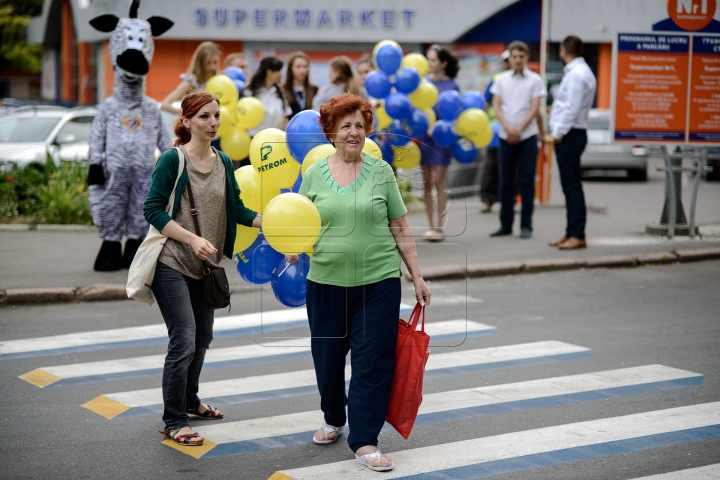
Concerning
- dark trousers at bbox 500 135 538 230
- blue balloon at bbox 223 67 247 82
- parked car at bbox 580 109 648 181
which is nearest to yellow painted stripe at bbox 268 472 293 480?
dark trousers at bbox 500 135 538 230

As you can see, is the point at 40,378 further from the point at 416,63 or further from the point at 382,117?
the point at 416,63

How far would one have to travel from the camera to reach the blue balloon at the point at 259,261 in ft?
18.6

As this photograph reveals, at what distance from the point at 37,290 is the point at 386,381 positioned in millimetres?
5210

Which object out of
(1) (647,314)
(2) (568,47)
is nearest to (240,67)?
(2) (568,47)

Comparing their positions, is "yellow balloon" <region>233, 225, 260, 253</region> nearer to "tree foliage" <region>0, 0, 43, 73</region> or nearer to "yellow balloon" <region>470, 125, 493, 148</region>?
"yellow balloon" <region>470, 125, 493, 148</region>

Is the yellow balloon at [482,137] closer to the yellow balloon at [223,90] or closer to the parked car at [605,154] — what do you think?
the yellow balloon at [223,90]

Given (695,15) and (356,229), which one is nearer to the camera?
(356,229)

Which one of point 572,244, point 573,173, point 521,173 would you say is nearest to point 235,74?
point 521,173

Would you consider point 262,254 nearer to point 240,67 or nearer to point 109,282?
point 109,282

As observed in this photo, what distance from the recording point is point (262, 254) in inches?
225

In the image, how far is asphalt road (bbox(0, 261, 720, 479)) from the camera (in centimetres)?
488

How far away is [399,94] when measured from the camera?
1094 centimetres

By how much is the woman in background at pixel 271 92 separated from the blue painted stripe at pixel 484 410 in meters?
5.70

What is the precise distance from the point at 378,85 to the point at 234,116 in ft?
6.48
